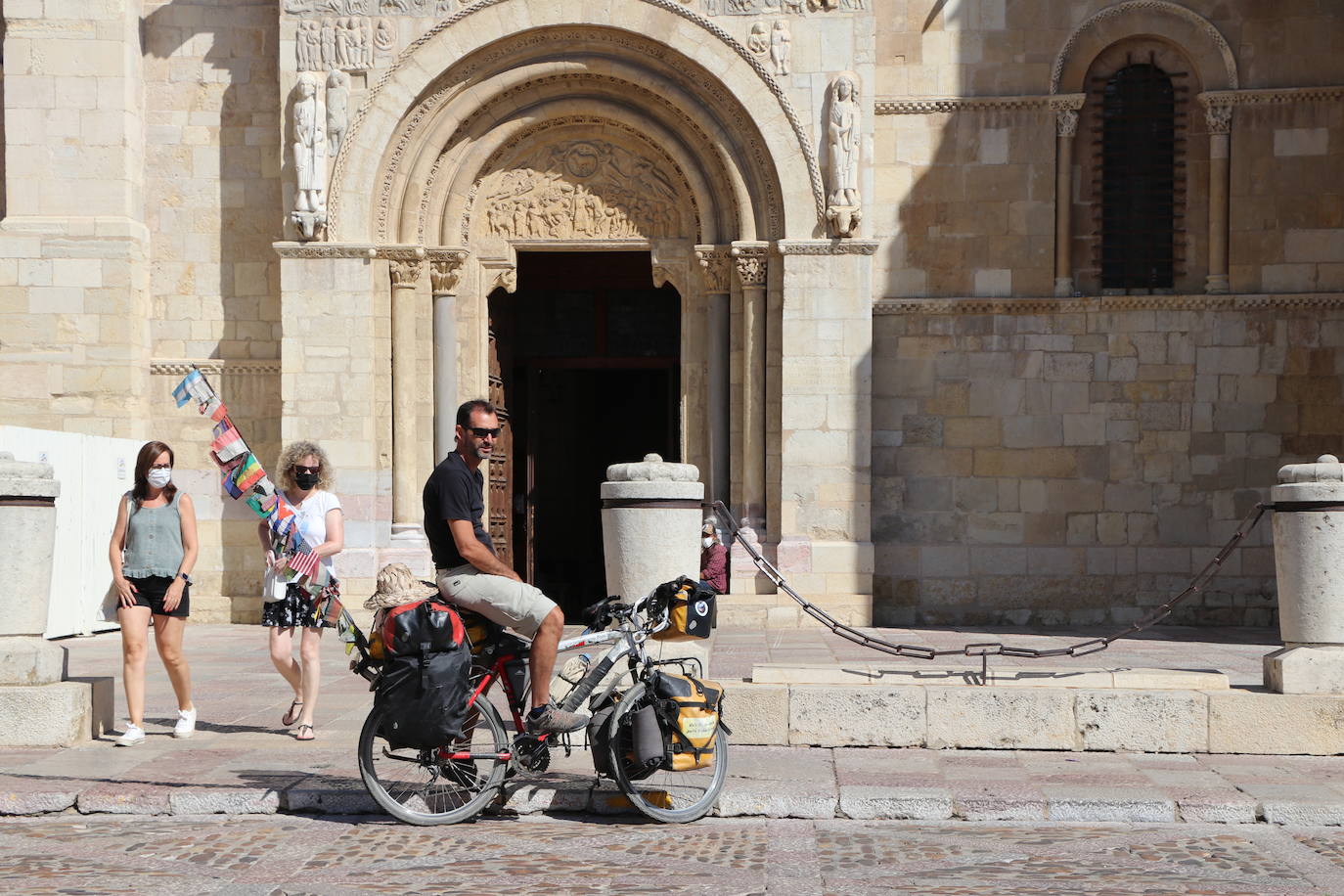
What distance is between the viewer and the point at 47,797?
7277 millimetres

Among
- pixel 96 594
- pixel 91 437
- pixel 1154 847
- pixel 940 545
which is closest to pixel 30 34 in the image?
pixel 91 437

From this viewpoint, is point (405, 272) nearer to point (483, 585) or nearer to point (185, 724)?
point (185, 724)

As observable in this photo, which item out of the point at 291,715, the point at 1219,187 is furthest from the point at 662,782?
the point at 1219,187

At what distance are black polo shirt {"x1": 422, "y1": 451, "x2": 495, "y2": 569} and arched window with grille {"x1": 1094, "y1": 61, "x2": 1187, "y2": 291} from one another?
10508 millimetres

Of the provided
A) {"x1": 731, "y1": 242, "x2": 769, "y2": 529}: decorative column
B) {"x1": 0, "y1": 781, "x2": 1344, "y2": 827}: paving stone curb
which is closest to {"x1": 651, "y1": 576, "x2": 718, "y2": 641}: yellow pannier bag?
{"x1": 0, "y1": 781, "x2": 1344, "y2": 827}: paving stone curb

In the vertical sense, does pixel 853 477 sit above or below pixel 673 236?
below

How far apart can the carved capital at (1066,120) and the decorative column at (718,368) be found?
362cm

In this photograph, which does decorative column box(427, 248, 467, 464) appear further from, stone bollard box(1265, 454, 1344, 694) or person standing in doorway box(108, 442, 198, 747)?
stone bollard box(1265, 454, 1344, 694)

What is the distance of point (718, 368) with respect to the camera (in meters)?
16.1

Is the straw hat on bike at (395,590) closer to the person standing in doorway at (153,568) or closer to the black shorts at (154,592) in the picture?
the person standing in doorway at (153,568)

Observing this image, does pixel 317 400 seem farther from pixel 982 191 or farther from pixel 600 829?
pixel 600 829

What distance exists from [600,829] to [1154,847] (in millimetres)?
2393

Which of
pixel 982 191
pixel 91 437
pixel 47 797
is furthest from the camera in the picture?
pixel 982 191

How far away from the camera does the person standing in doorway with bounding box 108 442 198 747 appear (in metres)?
8.72
